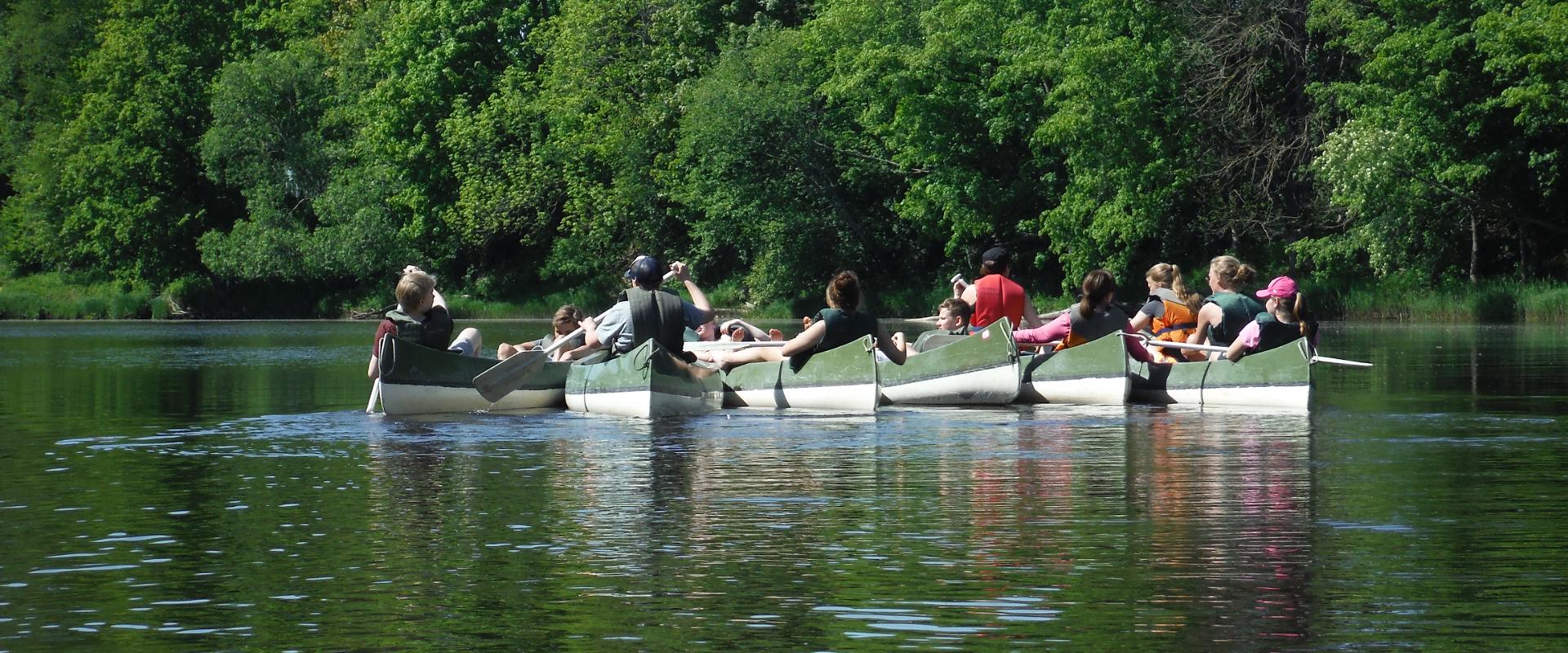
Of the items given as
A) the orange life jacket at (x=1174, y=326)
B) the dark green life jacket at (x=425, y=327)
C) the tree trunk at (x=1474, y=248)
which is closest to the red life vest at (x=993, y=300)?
the orange life jacket at (x=1174, y=326)

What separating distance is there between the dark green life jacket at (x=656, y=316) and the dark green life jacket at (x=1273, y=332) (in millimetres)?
4727

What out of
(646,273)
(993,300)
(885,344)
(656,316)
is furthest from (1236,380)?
(646,273)

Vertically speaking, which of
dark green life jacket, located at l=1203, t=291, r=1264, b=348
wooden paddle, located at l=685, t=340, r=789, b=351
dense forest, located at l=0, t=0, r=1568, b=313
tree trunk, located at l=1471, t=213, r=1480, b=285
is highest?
dense forest, located at l=0, t=0, r=1568, b=313

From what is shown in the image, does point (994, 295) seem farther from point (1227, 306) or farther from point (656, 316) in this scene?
point (656, 316)

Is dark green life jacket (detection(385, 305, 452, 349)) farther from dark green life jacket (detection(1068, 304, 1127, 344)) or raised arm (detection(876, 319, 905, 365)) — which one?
dark green life jacket (detection(1068, 304, 1127, 344))

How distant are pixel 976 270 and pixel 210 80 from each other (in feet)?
91.9

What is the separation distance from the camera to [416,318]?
16.4m

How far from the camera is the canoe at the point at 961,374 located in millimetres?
17109

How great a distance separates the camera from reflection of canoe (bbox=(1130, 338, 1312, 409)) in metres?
16.2

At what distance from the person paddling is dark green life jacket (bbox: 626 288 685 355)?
4.15m

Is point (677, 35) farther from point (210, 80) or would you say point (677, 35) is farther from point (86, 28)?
point (86, 28)

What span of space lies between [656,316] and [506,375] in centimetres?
151

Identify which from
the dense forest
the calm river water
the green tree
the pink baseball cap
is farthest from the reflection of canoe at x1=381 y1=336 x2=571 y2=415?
the green tree

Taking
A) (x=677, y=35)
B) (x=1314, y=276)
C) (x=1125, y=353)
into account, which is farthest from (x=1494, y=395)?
(x=677, y=35)
